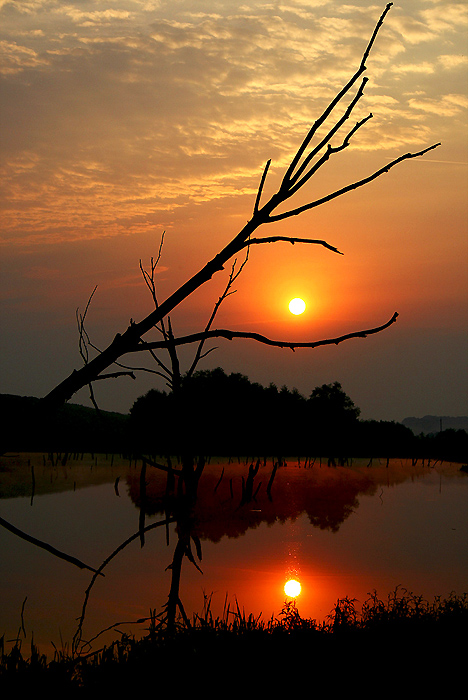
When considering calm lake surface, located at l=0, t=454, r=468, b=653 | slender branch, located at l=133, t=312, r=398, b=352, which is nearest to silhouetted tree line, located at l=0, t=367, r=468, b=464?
calm lake surface, located at l=0, t=454, r=468, b=653

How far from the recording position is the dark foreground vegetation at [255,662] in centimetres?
645

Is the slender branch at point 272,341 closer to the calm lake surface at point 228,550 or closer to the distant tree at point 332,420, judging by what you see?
the calm lake surface at point 228,550

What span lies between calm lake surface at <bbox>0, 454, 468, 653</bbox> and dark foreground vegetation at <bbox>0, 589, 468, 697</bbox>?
2.93 ft

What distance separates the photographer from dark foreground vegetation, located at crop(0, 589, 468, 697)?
6449 mm

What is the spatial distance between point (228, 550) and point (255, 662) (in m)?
14.7

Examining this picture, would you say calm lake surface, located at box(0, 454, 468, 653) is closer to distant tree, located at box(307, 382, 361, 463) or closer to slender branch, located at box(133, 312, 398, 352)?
slender branch, located at box(133, 312, 398, 352)

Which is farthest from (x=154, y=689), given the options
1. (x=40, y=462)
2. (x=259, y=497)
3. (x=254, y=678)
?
(x=40, y=462)

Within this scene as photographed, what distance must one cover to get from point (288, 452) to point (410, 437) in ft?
68.4

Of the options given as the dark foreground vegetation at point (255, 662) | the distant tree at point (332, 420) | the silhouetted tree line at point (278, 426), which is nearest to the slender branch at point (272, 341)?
the dark foreground vegetation at point (255, 662)

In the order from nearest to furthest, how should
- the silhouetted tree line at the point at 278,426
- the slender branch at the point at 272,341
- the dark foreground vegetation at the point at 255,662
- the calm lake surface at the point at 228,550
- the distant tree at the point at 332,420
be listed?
1. the slender branch at the point at 272,341
2. the dark foreground vegetation at the point at 255,662
3. the calm lake surface at the point at 228,550
4. the silhouetted tree line at the point at 278,426
5. the distant tree at the point at 332,420

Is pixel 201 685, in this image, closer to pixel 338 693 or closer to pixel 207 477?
pixel 338 693

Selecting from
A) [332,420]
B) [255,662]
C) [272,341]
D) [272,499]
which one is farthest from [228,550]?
[332,420]

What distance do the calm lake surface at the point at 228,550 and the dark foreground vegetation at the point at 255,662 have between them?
89 centimetres

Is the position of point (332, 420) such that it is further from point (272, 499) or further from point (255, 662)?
point (255, 662)
